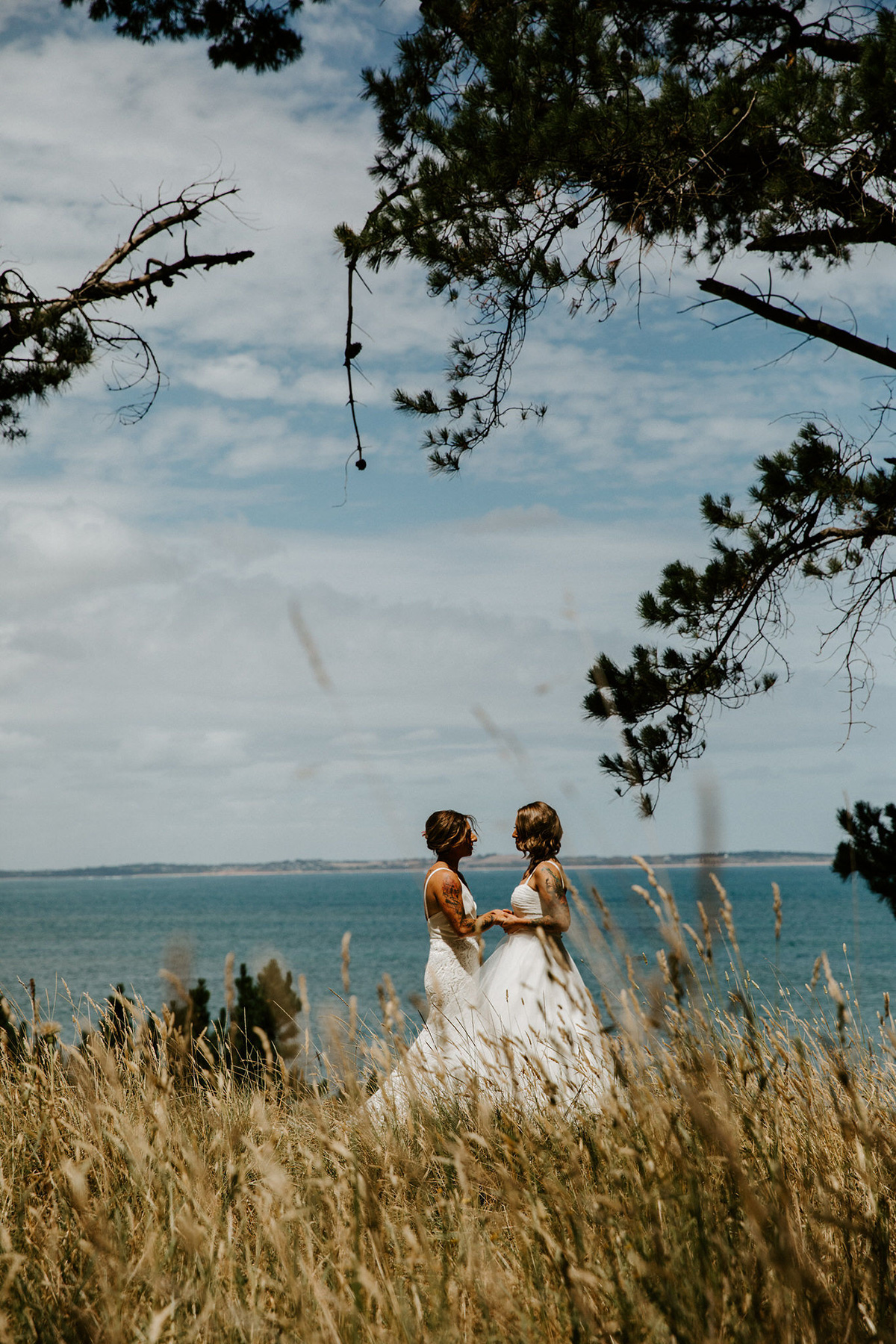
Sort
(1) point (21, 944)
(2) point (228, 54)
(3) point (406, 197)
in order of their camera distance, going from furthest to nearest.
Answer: (1) point (21, 944)
(2) point (228, 54)
(3) point (406, 197)

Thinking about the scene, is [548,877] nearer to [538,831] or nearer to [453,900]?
[538,831]

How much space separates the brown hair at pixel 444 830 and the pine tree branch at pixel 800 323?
3.16 m

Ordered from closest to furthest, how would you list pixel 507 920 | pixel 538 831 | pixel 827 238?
pixel 827 238 → pixel 538 831 → pixel 507 920

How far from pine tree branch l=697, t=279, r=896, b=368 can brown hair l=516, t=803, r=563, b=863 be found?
2872 millimetres

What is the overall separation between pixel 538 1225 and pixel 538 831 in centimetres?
385

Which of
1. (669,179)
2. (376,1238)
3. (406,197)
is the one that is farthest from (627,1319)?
(406,197)

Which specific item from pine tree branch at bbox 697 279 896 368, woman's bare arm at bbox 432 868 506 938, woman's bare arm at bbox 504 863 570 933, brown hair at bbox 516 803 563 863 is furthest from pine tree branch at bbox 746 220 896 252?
woman's bare arm at bbox 432 868 506 938

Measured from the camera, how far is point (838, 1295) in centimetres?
185

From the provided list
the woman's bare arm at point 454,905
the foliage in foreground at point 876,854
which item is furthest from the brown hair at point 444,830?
the foliage in foreground at point 876,854

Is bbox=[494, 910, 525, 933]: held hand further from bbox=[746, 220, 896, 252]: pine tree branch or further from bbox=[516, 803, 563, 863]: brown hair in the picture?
bbox=[746, 220, 896, 252]: pine tree branch

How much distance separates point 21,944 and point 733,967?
292ft

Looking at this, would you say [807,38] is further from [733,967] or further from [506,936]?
[506,936]

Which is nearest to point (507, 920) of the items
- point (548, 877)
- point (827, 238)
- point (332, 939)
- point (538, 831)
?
point (548, 877)

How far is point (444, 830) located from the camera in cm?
539
